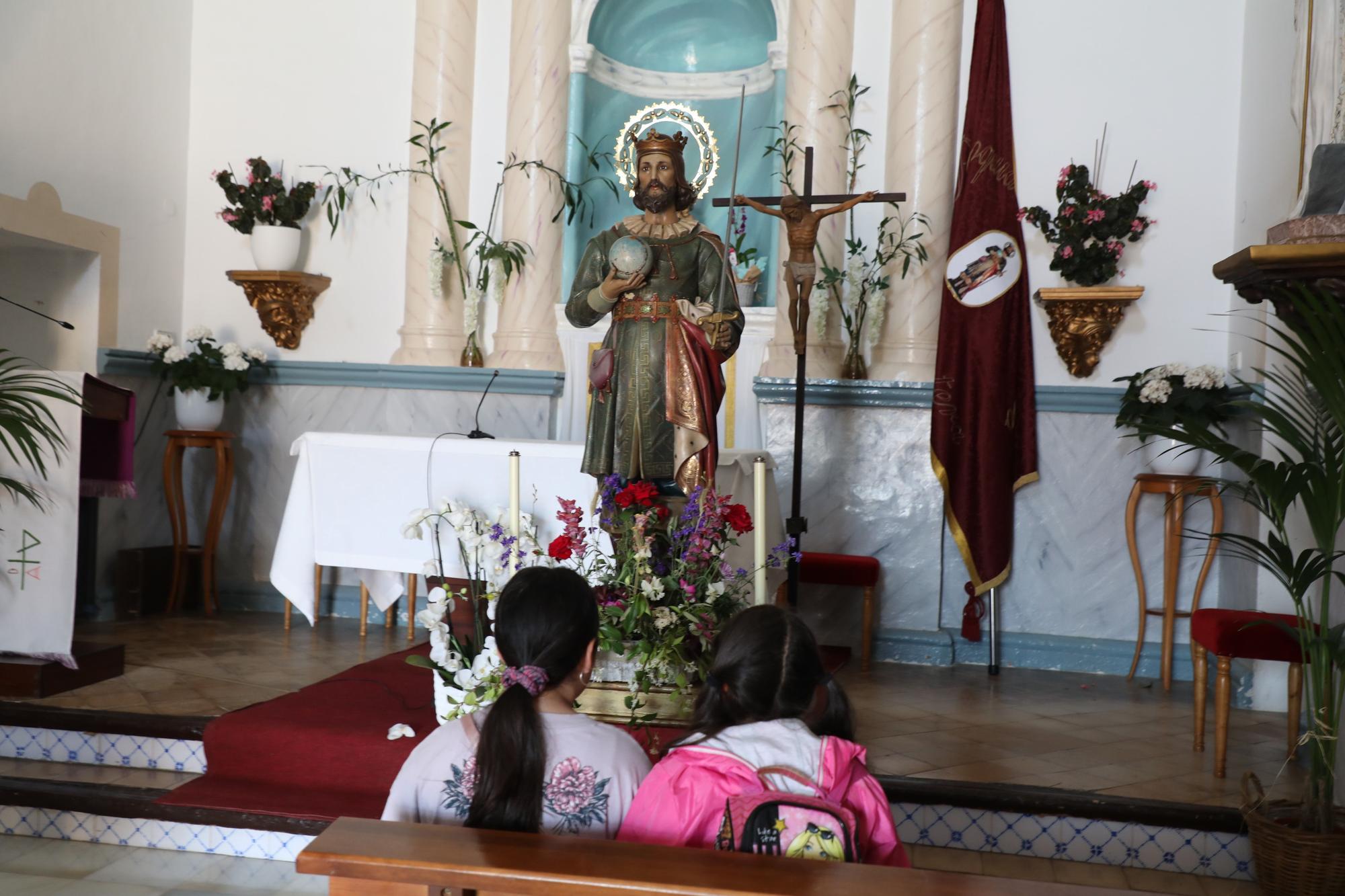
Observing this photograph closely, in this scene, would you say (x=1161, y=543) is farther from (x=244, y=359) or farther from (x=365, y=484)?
(x=244, y=359)

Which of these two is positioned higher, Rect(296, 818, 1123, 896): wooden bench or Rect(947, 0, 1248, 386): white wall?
Rect(947, 0, 1248, 386): white wall

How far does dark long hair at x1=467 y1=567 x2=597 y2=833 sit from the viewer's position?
1.71m

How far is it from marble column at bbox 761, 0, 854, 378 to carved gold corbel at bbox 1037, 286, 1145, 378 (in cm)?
109

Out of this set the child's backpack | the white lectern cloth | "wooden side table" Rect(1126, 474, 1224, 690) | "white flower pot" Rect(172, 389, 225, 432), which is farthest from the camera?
"white flower pot" Rect(172, 389, 225, 432)

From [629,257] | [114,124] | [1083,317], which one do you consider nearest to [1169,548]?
[1083,317]

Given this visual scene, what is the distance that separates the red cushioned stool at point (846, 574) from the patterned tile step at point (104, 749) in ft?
8.53

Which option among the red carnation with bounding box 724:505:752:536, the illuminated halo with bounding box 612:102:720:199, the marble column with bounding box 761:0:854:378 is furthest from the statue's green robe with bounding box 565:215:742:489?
the illuminated halo with bounding box 612:102:720:199

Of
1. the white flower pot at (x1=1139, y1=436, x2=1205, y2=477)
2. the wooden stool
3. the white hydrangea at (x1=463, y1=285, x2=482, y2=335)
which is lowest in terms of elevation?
the wooden stool

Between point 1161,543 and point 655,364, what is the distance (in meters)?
3.35

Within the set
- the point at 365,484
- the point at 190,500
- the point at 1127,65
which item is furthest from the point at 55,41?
the point at 1127,65

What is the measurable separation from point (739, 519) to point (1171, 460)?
122 inches

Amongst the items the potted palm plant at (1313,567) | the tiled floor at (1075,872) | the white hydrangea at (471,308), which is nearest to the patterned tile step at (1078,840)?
the tiled floor at (1075,872)

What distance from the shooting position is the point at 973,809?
3572mm

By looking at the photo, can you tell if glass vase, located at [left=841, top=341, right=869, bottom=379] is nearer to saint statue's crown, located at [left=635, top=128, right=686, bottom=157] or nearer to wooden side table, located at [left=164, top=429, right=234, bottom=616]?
saint statue's crown, located at [left=635, top=128, right=686, bottom=157]
